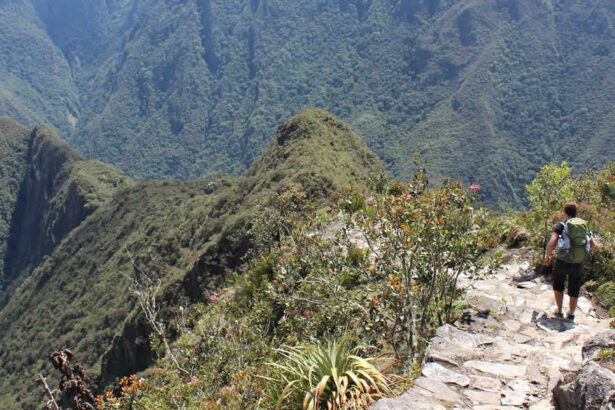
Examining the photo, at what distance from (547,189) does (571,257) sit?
7.03 feet

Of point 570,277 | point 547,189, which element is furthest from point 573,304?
point 547,189

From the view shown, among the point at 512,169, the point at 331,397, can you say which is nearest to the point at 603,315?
the point at 331,397

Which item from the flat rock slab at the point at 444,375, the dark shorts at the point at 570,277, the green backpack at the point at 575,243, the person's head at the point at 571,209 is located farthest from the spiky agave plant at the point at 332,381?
the person's head at the point at 571,209

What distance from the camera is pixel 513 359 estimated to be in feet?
17.6

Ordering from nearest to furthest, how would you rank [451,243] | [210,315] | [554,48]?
[451,243]
[210,315]
[554,48]

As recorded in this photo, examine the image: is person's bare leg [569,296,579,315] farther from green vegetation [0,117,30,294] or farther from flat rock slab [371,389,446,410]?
green vegetation [0,117,30,294]

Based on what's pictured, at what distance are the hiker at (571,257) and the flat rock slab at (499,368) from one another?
5.90 ft

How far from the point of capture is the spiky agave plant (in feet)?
14.9

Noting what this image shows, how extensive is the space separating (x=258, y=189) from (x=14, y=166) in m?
133

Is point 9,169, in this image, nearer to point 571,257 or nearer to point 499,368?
point 571,257

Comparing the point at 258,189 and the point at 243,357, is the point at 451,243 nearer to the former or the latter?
the point at 243,357

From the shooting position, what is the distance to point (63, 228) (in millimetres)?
98875

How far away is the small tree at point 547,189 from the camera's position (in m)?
8.08

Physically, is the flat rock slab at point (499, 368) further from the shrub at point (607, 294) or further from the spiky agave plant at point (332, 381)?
the shrub at point (607, 294)
